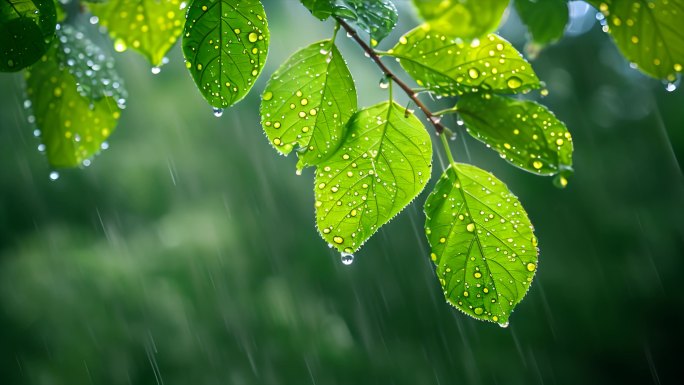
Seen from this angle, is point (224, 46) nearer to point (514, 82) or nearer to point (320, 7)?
point (320, 7)

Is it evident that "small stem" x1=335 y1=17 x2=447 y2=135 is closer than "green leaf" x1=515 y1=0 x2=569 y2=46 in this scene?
No

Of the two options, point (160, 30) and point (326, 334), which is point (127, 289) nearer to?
point (326, 334)

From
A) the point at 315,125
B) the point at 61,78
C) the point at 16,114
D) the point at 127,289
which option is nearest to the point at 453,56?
the point at 315,125

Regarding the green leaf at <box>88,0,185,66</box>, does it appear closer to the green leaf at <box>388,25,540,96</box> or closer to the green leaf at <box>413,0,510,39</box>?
the green leaf at <box>388,25,540,96</box>

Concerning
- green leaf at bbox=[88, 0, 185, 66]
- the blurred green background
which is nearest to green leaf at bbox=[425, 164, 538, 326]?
green leaf at bbox=[88, 0, 185, 66]

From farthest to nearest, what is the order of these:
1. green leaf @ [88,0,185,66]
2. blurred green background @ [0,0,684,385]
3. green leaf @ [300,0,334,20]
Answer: blurred green background @ [0,0,684,385], green leaf @ [88,0,185,66], green leaf @ [300,0,334,20]

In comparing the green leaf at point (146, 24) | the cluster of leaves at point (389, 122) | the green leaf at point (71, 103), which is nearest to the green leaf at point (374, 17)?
the cluster of leaves at point (389, 122)
